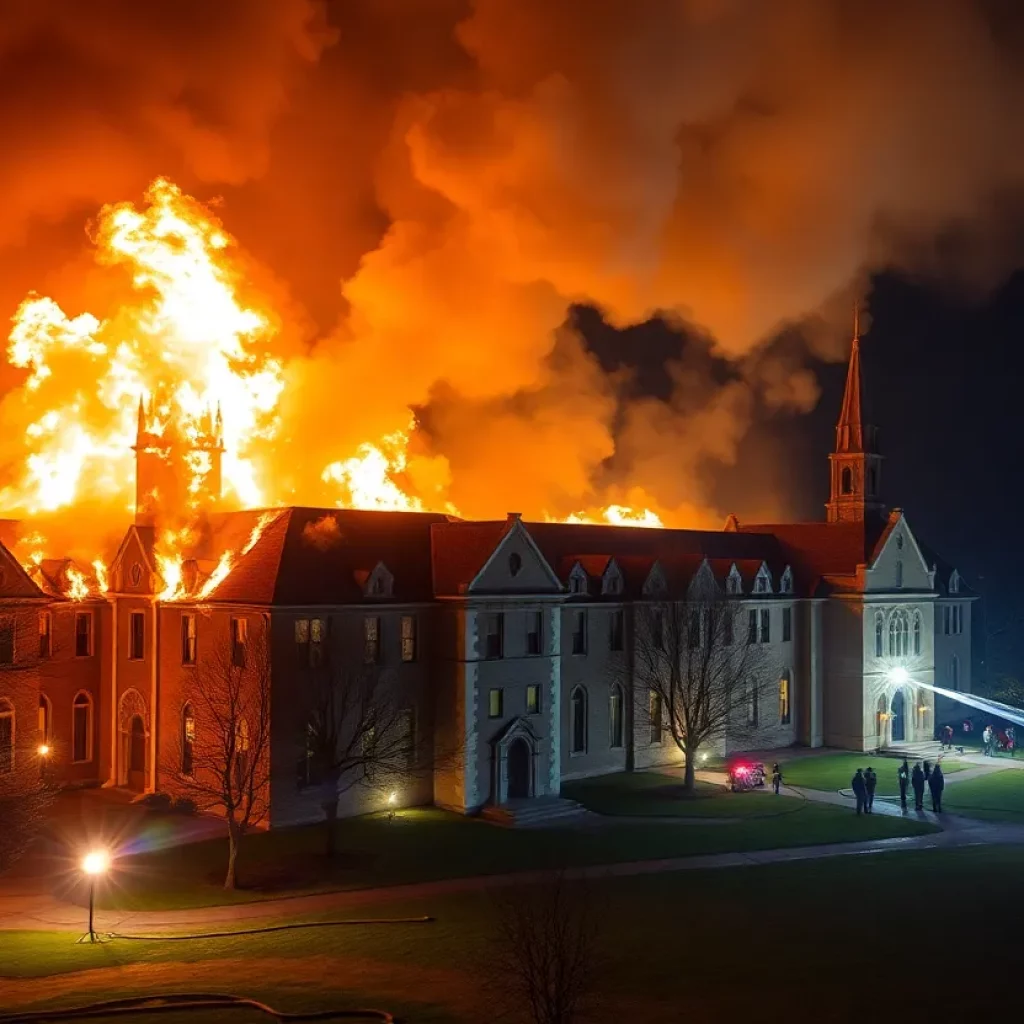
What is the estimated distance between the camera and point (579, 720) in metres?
59.1

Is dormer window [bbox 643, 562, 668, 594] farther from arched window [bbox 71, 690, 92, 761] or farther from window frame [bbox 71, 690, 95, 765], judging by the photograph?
arched window [bbox 71, 690, 92, 761]

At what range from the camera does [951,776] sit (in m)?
61.0

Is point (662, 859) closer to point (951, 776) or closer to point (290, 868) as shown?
point (290, 868)

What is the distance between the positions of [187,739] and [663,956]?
2831 cm

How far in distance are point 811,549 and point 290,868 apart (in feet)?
140

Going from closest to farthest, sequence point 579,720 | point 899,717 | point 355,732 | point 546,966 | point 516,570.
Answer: point 546,966
point 355,732
point 516,570
point 579,720
point 899,717

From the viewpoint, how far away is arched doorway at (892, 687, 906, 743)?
71.5 metres

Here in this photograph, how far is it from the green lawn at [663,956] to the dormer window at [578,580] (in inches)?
841

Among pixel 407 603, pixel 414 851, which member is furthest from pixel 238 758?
pixel 407 603

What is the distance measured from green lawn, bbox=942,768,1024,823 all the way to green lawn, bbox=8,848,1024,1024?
13.4 meters

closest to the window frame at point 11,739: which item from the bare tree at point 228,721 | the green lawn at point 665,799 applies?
the bare tree at point 228,721

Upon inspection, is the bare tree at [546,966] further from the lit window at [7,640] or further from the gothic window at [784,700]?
the gothic window at [784,700]

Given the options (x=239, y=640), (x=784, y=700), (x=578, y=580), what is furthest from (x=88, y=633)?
(x=784, y=700)

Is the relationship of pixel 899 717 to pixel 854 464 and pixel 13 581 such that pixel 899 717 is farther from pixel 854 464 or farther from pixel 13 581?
pixel 13 581
